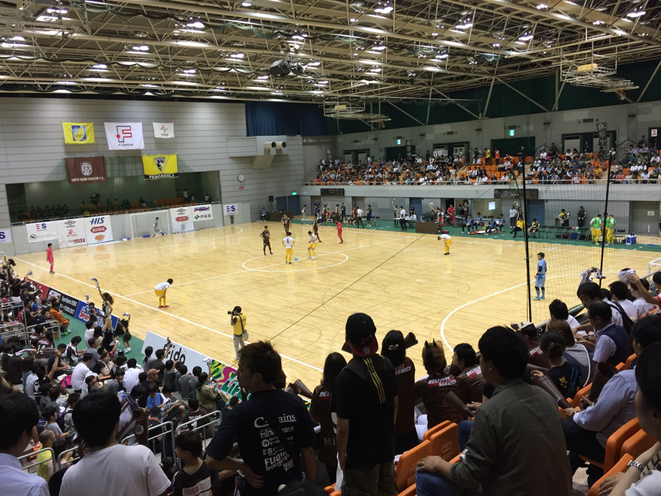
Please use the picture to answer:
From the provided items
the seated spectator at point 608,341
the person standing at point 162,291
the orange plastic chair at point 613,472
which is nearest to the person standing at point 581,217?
A: the person standing at point 162,291

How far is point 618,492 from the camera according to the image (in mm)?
2262

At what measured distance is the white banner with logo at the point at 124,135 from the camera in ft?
122

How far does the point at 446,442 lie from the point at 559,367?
140 centimetres

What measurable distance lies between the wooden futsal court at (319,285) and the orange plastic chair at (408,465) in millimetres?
7038

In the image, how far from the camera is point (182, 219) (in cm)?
3988

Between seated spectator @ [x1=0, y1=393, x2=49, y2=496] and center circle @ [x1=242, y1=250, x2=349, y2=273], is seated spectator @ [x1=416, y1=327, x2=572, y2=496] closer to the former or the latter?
seated spectator @ [x1=0, y1=393, x2=49, y2=496]

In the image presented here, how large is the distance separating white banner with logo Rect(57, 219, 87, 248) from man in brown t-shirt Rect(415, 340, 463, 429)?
112ft

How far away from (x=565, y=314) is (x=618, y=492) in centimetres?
453

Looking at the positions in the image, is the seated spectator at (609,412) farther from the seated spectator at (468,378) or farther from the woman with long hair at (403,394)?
the woman with long hair at (403,394)

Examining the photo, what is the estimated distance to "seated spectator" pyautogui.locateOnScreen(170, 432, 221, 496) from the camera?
13.3ft

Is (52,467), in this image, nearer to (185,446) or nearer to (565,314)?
(185,446)

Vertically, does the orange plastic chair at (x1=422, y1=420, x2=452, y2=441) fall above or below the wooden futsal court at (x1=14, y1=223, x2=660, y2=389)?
above

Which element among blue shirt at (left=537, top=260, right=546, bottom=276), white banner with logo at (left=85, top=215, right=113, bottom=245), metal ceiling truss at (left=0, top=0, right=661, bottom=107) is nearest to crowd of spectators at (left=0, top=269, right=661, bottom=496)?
blue shirt at (left=537, top=260, right=546, bottom=276)

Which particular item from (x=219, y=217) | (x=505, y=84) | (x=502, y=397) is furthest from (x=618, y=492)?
(x=219, y=217)
